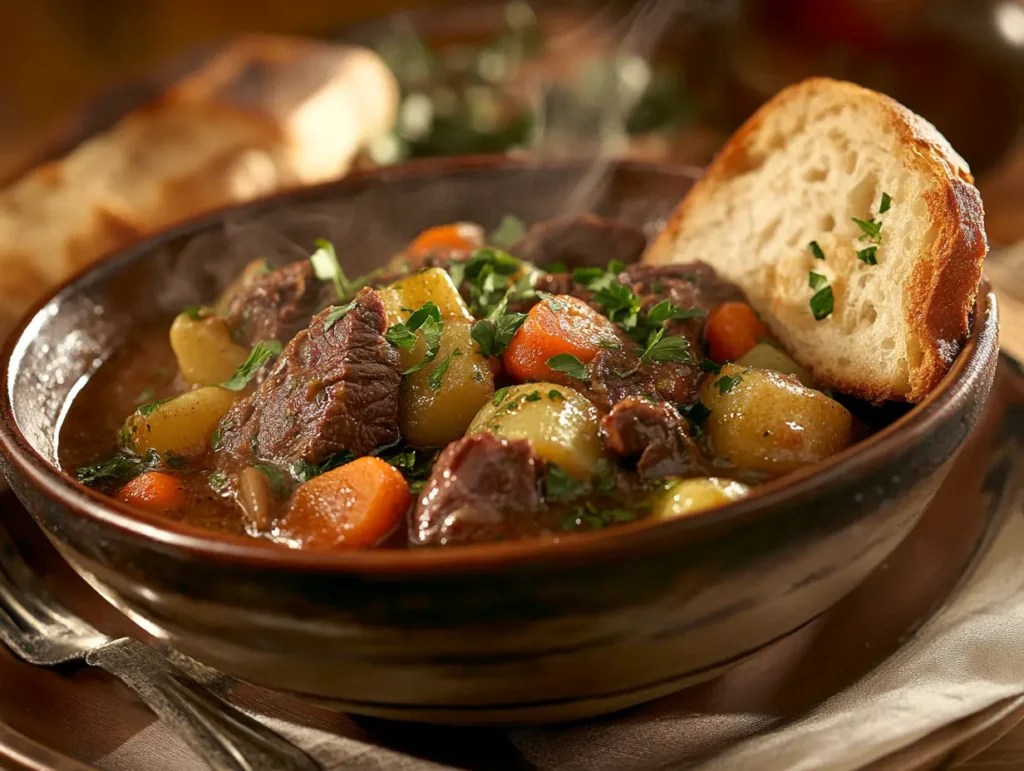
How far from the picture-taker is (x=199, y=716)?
2.01 meters

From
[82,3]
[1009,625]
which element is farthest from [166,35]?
[1009,625]

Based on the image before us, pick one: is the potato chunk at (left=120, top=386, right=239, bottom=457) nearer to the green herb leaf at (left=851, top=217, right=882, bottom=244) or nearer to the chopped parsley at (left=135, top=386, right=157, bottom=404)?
the chopped parsley at (left=135, top=386, right=157, bottom=404)

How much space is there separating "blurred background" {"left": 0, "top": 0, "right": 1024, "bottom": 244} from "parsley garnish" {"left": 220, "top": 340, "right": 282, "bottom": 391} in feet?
8.51

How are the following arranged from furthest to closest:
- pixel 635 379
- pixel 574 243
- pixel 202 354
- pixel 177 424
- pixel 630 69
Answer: pixel 630 69 < pixel 574 243 < pixel 202 354 < pixel 177 424 < pixel 635 379

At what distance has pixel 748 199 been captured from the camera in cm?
286

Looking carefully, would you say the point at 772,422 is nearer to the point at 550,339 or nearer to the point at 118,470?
→ the point at 550,339

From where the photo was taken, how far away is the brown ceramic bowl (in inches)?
65.6

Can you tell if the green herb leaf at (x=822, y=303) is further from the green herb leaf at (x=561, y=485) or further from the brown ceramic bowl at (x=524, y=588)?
the green herb leaf at (x=561, y=485)

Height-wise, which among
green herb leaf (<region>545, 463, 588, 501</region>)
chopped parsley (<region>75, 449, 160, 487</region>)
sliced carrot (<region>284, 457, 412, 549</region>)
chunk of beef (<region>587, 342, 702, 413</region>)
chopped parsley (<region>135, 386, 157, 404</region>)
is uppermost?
chunk of beef (<region>587, 342, 702, 413</region>)

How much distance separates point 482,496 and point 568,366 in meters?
0.46

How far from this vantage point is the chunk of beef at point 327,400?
2227 millimetres

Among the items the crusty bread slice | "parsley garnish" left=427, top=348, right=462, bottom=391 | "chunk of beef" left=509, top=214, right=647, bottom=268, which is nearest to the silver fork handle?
"parsley garnish" left=427, top=348, right=462, bottom=391

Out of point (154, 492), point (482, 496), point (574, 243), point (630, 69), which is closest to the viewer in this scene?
point (482, 496)

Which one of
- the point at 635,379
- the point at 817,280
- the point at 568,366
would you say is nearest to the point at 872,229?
the point at 817,280
